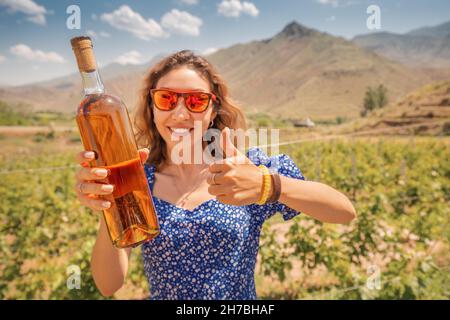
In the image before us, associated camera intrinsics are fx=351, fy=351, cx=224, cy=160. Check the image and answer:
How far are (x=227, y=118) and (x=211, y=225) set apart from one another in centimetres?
55

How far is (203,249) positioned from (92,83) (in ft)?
2.42

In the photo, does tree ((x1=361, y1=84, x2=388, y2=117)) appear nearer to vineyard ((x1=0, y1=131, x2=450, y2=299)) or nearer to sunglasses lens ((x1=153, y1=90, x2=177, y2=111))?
vineyard ((x1=0, y1=131, x2=450, y2=299))

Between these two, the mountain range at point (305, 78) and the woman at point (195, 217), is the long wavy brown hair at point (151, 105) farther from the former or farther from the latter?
the mountain range at point (305, 78)

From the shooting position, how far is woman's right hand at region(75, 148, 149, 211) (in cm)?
100

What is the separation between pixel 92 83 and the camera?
1048mm

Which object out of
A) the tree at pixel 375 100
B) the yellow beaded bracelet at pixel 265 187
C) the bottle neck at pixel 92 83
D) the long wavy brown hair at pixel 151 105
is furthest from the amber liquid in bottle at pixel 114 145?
the tree at pixel 375 100

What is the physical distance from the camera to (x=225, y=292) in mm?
1410

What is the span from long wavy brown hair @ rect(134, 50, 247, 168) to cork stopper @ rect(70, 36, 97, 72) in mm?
546

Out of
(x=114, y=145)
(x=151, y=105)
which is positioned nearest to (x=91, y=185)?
(x=114, y=145)

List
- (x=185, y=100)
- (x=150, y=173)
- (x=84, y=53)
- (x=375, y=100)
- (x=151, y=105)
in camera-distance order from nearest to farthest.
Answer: (x=84, y=53) < (x=185, y=100) < (x=150, y=173) < (x=151, y=105) < (x=375, y=100)

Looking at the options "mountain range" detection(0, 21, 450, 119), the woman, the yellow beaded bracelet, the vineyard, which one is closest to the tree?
"mountain range" detection(0, 21, 450, 119)

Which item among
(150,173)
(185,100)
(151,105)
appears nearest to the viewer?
(185,100)

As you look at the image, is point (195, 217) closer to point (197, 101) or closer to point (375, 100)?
point (197, 101)

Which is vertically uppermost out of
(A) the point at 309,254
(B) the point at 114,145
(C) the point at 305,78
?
(C) the point at 305,78
